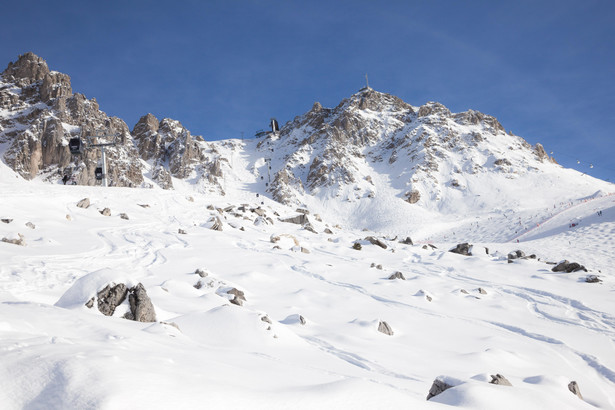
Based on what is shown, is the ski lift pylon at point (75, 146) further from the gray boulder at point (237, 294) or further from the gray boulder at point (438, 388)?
the gray boulder at point (438, 388)

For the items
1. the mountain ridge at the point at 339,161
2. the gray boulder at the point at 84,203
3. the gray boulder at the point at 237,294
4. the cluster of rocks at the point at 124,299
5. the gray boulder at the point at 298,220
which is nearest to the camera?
the cluster of rocks at the point at 124,299

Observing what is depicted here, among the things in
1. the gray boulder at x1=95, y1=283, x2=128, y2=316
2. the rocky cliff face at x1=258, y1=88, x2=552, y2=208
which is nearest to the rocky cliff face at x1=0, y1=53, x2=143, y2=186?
the rocky cliff face at x1=258, y1=88, x2=552, y2=208

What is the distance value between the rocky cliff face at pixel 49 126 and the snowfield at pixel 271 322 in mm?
A: 49380

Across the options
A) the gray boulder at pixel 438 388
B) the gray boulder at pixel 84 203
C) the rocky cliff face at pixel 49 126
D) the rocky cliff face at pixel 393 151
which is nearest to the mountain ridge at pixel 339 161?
the rocky cliff face at pixel 49 126

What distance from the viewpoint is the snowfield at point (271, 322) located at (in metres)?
2.16

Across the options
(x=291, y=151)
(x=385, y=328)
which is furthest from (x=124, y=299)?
(x=291, y=151)

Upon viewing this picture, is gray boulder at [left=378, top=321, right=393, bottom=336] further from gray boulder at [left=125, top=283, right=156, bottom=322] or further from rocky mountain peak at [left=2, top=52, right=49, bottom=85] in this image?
rocky mountain peak at [left=2, top=52, right=49, bottom=85]

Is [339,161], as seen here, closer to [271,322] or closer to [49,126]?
[49,126]

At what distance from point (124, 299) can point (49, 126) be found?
76760mm

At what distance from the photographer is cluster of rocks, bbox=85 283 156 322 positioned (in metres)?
5.01

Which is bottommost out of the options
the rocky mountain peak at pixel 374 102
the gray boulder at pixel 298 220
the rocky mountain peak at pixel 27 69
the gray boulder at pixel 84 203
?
the gray boulder at pixel 84 203

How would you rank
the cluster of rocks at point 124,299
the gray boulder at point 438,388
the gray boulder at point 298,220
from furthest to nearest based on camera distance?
the gray boulder at point 298,220
the cluster of rocks at point 124,299
the gray boulder at point 438,388

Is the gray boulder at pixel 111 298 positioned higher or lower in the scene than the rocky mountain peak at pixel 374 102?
lower

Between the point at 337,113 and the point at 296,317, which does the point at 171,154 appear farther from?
the point at 296,317
